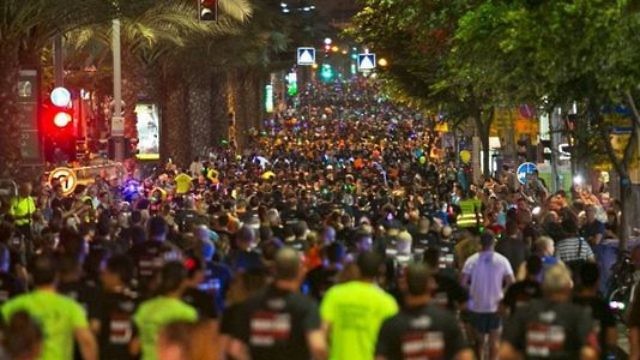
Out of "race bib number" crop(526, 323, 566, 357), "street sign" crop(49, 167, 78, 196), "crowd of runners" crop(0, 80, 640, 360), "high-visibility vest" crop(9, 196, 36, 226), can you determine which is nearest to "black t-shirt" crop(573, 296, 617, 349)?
"crowd of runners" crop(0, 80, 640, 360)

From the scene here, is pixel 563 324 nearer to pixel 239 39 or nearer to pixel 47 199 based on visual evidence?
pixel 47 199

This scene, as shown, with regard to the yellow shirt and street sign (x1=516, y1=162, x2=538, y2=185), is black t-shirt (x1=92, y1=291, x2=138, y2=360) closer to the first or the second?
street sign (x1=516, y1=162, x2=538, y2=185)

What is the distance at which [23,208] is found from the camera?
72.2ft

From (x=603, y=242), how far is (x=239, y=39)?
31.9 meters

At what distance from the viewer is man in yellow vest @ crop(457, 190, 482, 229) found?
2262 cm

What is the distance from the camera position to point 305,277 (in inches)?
482

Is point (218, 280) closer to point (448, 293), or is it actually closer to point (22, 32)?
point (448, 293)

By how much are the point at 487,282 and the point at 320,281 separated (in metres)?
2.52

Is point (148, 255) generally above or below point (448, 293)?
above

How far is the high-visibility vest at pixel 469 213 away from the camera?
2269 centimetres

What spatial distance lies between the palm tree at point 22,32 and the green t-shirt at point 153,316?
48.3 ft

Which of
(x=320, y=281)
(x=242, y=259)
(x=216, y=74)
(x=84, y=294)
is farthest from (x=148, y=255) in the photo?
(x=216, y=74)

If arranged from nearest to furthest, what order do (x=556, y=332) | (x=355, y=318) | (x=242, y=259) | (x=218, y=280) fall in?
1. (x=556, y=332)
2. (x=355, y=318)
3. (x=218, y=280)
4. (x=242, y=259)

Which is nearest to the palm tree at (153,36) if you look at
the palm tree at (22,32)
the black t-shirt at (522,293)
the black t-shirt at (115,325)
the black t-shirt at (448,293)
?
the palm tree at (22,32)
